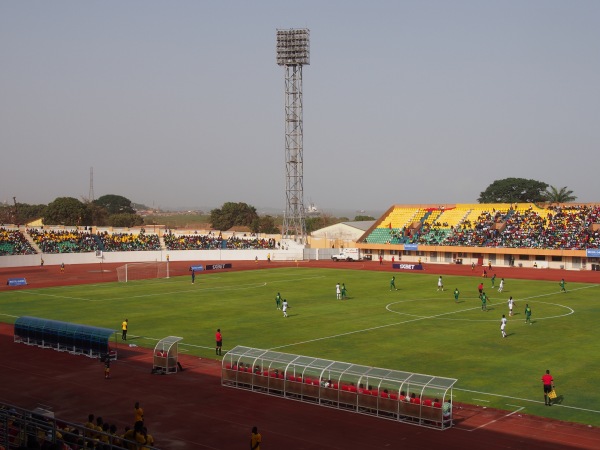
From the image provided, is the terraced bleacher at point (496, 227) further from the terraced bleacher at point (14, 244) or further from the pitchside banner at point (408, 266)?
the terraced bleacher at point (14, 244)

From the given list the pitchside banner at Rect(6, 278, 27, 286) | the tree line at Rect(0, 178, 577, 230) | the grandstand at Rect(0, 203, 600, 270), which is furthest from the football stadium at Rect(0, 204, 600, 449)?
the tree line at Rect(0, 178, 577, 230)

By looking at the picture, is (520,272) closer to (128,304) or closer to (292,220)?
(292,220)

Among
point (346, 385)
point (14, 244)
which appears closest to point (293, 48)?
point (14, 244)

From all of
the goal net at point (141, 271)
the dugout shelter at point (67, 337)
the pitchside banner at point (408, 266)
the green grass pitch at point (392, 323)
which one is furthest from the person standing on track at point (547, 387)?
the pitchside banner at point (408, 266)

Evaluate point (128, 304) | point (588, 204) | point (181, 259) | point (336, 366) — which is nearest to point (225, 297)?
point (128, 304)

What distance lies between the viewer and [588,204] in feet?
354

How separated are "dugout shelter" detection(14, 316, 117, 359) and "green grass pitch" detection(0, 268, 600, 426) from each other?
193 inches

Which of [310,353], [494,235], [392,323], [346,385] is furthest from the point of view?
[494,235]

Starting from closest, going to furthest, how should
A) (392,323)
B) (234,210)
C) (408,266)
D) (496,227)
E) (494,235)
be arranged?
(392,323) < (408,266) < (494,235) < (496,227) < (234,210)

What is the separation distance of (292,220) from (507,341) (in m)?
80.3

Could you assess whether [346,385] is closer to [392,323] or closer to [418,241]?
[392,323]

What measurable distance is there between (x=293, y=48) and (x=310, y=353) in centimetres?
8662

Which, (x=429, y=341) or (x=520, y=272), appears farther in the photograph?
(x=520, y=272)

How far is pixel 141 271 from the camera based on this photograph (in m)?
94.4
